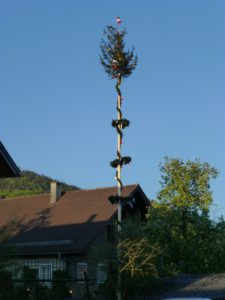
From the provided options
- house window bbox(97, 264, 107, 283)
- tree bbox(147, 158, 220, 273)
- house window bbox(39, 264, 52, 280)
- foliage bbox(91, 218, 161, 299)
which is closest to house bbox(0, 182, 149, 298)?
house window bbox(39, 264, 52, 280)

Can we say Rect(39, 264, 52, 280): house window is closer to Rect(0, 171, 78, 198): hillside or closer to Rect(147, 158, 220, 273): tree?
Rect(147, 158, 220, 273): tree

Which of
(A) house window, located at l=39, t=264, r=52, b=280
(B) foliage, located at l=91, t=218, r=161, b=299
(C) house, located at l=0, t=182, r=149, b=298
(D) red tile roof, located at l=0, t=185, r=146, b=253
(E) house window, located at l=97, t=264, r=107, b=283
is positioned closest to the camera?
(B) foliage, located at l=91, t=218, r=161, b=299

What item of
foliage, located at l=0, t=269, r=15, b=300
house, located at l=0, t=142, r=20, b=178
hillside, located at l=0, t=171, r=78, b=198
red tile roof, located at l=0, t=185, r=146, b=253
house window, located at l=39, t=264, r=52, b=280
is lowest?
foliage, located at l=0, t=269, r=15, b=300

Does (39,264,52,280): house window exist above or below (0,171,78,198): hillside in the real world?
below

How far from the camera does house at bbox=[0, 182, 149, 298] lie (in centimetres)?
3897

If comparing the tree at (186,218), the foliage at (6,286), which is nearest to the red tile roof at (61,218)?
the tree at (186,218)

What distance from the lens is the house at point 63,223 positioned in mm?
38969

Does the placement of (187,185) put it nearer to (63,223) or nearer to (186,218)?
(186,218)

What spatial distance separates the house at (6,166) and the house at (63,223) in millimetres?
15097

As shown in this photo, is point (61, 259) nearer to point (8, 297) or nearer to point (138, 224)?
point (138, 224)

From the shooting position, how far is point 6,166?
69.9 feet

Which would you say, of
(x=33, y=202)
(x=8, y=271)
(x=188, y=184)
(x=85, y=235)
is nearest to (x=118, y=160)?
(x=8, y=271)

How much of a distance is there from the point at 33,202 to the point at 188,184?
17894 mm

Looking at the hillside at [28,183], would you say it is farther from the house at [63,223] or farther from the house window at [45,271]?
the house window at [45,271]
